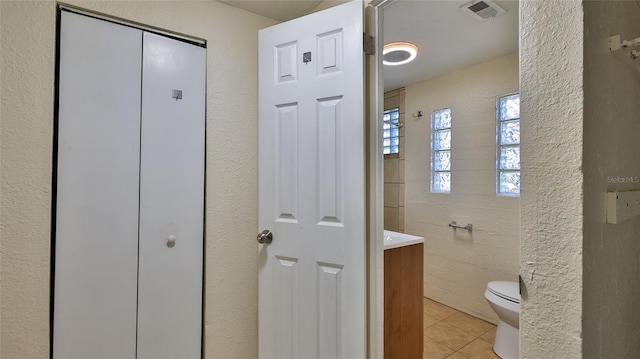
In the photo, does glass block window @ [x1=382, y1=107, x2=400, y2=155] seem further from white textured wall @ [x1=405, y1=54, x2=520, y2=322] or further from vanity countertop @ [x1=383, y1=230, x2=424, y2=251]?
vanity countertop @ [x1=383, y1=230, x2=424, y2=251]

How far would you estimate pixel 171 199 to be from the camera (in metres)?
1.50

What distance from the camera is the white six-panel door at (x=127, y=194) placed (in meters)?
1.27

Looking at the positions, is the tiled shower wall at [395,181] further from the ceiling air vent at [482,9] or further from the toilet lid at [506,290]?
the ceiling air vent at [482,9]

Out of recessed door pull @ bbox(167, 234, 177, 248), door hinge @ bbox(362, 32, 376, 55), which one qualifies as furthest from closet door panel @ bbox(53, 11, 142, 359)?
door hinge @ bbox(362, 32, 376, 55)

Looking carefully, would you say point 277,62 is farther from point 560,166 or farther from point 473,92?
point 473,92

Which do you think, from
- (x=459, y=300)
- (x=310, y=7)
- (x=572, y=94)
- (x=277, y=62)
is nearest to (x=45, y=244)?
(x=277, y=62)

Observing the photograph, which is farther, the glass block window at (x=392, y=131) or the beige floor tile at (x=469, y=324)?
the glass block window at (x=392, y=131)

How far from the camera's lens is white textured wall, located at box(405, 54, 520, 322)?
2.32 m

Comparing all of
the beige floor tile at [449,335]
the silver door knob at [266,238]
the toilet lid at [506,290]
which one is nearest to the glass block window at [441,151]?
the toilet lid at [506,290]

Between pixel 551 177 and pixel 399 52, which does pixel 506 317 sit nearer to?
pixel 551 177

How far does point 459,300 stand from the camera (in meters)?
2.65

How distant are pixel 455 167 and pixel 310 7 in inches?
71.8
